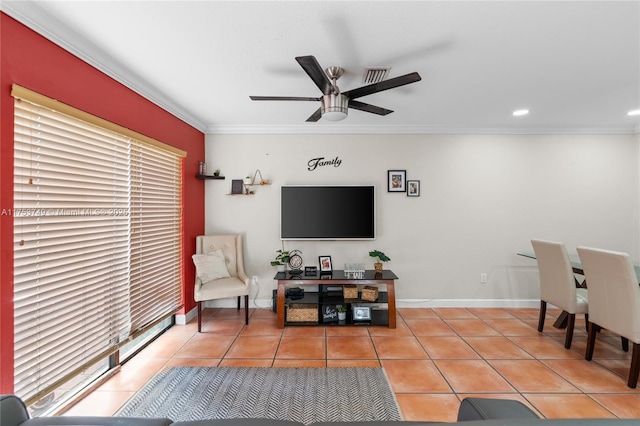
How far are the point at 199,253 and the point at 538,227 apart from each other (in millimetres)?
4432

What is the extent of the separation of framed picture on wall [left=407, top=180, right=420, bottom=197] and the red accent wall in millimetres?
3011

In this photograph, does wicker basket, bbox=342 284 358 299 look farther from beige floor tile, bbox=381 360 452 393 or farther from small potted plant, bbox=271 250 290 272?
beige floor tile, bbox=381 360 452 393

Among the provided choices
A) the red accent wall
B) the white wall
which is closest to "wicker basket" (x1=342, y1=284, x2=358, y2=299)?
the white wall

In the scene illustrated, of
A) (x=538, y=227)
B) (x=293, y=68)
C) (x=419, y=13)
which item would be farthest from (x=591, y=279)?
(x=293, y=68)

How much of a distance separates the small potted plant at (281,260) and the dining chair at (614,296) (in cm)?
296

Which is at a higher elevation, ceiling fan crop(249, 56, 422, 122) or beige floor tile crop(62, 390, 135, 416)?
ceiling fan crop(249, 56, 422, 122)

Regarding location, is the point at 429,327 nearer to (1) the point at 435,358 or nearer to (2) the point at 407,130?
(1) the point at 435,358

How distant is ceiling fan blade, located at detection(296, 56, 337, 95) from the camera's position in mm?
1687

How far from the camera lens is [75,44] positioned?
1.93m

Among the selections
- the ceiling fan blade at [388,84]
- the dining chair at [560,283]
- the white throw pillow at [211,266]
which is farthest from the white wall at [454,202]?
the ceiling fan blade at [388,84]

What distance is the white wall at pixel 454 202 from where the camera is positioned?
13.1ft

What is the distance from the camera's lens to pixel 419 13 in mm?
1710

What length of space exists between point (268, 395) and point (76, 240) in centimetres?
170

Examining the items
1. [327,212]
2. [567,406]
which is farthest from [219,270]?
[567,406]
